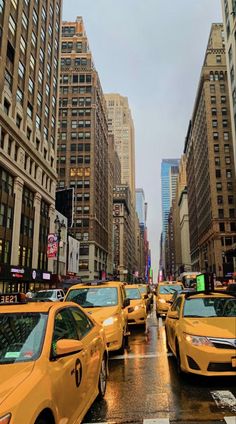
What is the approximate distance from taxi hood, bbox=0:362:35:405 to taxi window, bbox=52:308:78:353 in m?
0.54

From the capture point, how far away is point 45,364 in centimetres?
347

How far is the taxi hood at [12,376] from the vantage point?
2791mm

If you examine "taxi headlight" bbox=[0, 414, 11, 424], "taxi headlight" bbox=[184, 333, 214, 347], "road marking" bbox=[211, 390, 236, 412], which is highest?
"taxi headlight" bbox=[0, 414, 11, 424]

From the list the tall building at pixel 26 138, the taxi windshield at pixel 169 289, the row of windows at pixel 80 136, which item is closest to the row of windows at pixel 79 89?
the row of windows at pixel 80 136

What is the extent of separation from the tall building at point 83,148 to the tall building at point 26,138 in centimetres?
3393

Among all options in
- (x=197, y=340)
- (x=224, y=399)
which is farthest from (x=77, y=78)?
(x=224, y=399)

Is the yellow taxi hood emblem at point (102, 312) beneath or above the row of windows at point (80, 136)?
beneath

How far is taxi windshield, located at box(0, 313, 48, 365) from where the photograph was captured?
3.53 m

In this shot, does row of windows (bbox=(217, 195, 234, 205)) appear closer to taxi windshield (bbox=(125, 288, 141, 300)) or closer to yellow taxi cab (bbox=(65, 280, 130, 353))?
taxi windshield (bbox=(125, 288, 141, 300))

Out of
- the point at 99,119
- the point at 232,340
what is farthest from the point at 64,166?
the point at 232,340

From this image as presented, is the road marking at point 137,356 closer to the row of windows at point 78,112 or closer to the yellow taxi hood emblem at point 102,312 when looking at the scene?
the yellow taxi hood emblem at point 102,312

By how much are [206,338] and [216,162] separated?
298ft

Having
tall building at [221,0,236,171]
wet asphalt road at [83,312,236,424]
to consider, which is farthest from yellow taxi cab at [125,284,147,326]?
tall building at [221,0,236,171]

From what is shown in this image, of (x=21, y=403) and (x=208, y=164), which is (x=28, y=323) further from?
(x=208, y=164)
